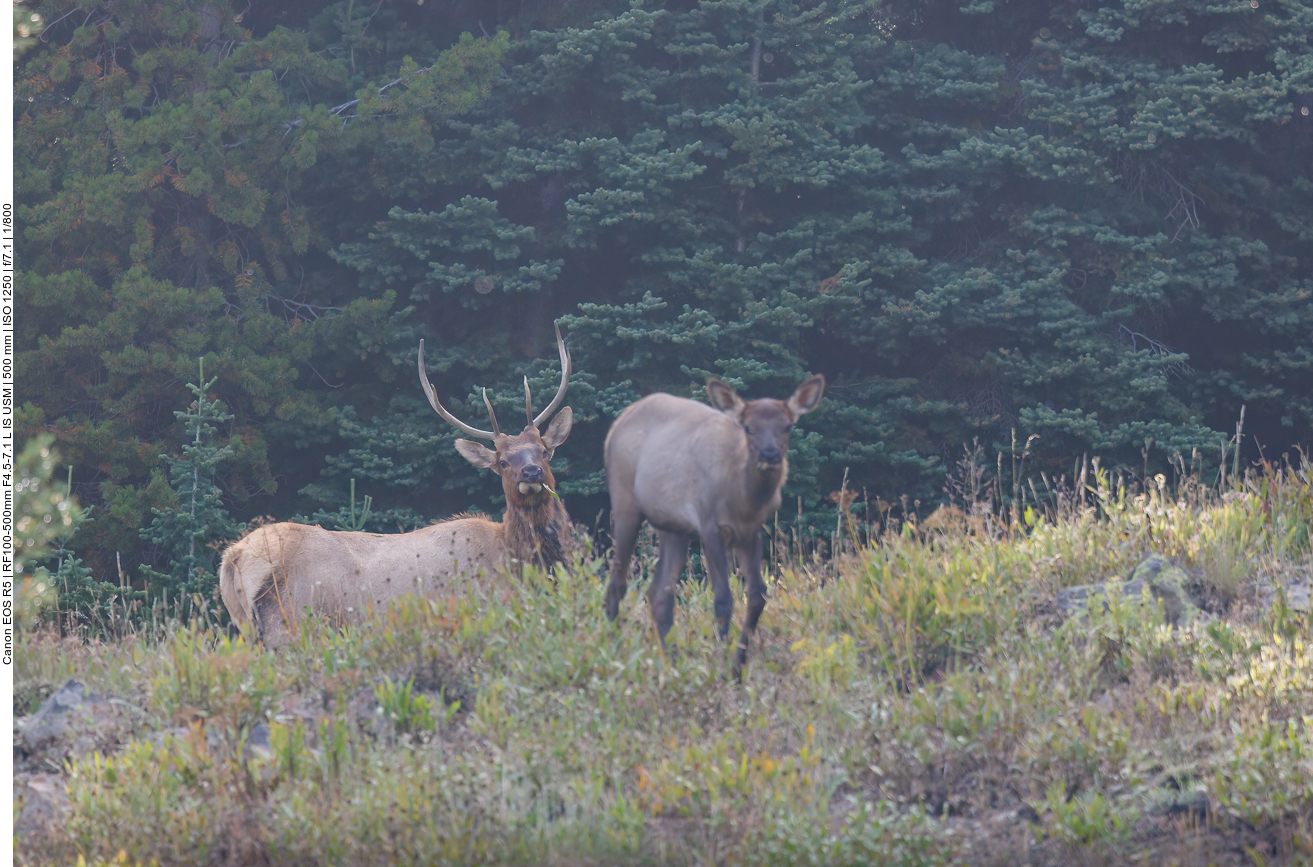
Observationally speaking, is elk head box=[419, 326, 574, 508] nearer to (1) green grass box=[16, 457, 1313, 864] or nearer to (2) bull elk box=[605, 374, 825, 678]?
(1) green grass box=[16, 457, 1313, 864]

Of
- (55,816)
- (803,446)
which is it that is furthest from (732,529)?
(803,446)

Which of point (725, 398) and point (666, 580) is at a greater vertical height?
point (725, 398)

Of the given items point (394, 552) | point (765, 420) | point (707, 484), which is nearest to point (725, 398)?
point (765, 420)

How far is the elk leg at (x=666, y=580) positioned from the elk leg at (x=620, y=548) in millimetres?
139

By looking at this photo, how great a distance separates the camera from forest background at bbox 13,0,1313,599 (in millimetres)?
13305

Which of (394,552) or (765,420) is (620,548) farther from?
(394,552)

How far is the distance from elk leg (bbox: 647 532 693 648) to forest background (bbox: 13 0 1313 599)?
7486 mm

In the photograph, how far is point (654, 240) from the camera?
14469 mm

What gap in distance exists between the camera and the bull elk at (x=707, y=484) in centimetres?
470

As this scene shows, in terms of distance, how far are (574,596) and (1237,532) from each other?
350cm

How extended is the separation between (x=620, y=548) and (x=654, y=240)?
9703 millimetres

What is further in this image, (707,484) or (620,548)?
(620,548)

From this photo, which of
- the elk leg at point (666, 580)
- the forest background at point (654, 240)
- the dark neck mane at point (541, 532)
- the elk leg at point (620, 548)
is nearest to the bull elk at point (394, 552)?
the dark neck mane at point (541, 532)

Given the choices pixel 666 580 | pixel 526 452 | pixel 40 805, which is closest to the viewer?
pixel 40 805
